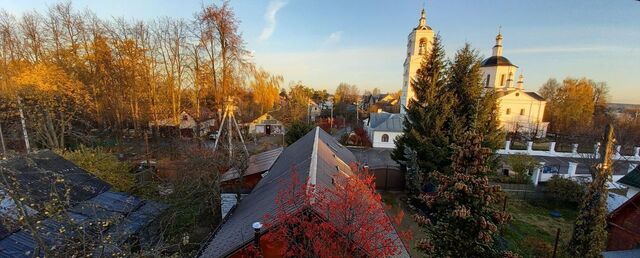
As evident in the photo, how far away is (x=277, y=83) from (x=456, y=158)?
115 ft

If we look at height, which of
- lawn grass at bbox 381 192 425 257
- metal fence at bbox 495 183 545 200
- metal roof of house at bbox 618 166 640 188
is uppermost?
metal roof of house at bbox 618 166 640 188

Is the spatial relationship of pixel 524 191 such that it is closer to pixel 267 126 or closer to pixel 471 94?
pixel 471 94

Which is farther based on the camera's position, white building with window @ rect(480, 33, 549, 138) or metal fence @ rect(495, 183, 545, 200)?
white building with window @ rect(480, 33, 549, 138)

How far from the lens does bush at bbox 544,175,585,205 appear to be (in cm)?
1428

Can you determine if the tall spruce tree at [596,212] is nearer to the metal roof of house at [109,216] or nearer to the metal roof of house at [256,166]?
the metal roof of house at [109,216]

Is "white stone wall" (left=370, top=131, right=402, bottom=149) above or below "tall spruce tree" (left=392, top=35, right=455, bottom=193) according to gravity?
below

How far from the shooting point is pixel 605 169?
5836 millimetres

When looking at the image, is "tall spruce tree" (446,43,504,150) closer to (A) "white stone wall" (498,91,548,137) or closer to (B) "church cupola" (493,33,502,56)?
(A) "white stone wall" (498,91,548,137)

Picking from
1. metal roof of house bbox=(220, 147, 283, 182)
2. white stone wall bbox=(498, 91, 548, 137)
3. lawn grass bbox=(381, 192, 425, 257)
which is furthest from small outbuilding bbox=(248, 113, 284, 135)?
white stone wall bbox=(498, 91, 548, 137)

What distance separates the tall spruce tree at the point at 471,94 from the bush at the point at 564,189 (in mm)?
4706

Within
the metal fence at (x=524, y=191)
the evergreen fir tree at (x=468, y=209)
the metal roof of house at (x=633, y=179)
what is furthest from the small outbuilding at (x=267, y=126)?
the evergreen fir tree at (x=468, y=209)

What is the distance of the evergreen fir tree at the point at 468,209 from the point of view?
4.95m

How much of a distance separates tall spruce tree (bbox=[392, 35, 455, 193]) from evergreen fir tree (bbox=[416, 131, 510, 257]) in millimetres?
8330

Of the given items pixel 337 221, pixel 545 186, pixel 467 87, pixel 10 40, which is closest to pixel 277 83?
pixel 10 40
